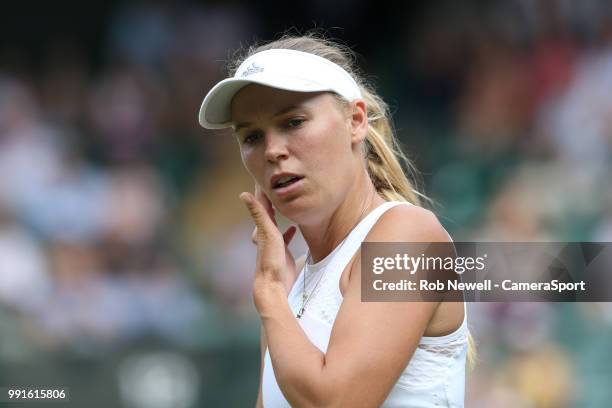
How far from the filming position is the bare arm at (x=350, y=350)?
210 cm

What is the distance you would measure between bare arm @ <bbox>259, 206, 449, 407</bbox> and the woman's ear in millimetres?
384

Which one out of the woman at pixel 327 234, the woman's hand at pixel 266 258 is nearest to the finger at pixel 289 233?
the woman at pixel 327 234

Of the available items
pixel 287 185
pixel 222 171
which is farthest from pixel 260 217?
pixel 222 171

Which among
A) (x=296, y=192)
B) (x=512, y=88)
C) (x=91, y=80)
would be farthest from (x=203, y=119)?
(x=91, y=80)

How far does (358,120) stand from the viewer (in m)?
2.56

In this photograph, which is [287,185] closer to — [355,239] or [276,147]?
[276,147]

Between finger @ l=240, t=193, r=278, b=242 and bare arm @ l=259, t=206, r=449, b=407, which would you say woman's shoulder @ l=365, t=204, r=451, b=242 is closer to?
bare arm @ l=259, t=206, r=449, b=407

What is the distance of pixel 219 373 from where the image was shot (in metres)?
5.77

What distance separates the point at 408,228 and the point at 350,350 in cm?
34

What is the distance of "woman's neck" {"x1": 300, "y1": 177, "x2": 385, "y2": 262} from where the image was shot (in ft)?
8.31

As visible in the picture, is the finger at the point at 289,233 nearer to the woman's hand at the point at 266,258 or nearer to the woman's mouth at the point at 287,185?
the woman's hand at the point at 266,258

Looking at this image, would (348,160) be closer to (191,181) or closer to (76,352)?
(76,352)

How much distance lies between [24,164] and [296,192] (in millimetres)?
5664

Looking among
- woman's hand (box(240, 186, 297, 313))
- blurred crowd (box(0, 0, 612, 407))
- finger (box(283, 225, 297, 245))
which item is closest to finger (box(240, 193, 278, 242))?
woman's hand (box(240, 186, 297, 313))
